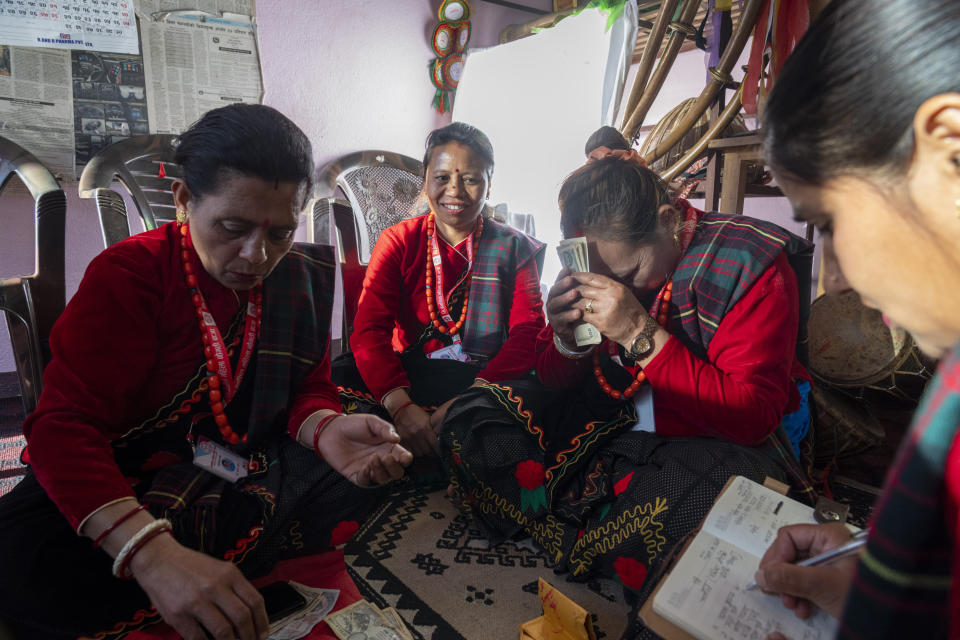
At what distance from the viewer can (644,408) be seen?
1422 mm

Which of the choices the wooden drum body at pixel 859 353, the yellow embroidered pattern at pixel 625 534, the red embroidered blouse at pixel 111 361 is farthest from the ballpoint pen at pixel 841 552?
the wooden drum body at pixel 859 353

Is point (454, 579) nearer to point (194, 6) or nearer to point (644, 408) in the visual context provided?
point (644, 408)

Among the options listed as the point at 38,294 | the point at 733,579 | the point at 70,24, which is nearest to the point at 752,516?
the point at 733,579

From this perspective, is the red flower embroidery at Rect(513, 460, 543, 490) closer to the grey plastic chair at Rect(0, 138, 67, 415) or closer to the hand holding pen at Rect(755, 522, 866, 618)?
the hand holding pen at Rect(755, 522, 866, 618)

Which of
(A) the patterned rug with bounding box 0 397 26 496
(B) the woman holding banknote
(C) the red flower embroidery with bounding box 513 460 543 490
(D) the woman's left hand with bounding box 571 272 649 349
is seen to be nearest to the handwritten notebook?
(B) the woman holding banknote

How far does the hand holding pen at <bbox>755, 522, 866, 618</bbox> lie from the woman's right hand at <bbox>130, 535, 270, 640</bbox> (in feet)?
2.38

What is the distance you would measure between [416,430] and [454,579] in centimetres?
45

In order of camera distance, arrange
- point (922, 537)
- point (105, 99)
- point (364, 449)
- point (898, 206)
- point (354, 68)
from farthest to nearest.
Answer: point (354, 68)
point (105, 99)
point (364, 449)
point (898, 206)
point (922, 537)

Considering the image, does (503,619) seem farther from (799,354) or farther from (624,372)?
(799,354)

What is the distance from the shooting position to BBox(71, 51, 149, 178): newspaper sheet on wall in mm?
2361

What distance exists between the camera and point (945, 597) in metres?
0.32

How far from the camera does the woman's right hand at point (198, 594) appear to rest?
0.83 m

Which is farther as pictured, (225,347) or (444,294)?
(444,294)

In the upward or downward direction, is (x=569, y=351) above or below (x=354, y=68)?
below
